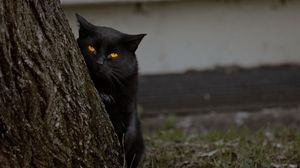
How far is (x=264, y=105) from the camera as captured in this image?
5766 millimetres

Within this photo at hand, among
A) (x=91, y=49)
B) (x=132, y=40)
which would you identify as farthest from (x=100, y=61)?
(x=132, y=40)

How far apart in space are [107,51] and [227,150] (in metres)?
0.91

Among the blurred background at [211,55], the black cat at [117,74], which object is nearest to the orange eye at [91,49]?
the black cat at [117,74]

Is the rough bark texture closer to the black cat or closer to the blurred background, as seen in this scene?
the black cat

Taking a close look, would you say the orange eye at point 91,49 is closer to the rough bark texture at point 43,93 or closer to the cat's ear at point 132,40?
the cat's ear at point 132,40

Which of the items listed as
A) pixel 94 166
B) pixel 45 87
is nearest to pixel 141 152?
pixel 94 166

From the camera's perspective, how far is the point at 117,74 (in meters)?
3.43

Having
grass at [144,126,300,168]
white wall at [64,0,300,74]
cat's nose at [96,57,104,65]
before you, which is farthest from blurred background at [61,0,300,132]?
cat's nose at [96,57,104,65]

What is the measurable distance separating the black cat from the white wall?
2.33 meters

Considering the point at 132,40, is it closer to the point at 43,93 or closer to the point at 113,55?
the point at 113,55

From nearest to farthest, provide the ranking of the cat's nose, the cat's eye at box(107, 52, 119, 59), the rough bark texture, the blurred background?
the rough bark texture, the cat's nose, the cat's eye at box(107, 52, 119, 59), the blurred background

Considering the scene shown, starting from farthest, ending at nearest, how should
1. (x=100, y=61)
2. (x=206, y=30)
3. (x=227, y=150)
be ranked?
(x=206, y=30), (x=227, y=150), (x=100, y=61)

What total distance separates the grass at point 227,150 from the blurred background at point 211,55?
41.1 inches

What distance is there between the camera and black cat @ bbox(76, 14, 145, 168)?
3.31 m
